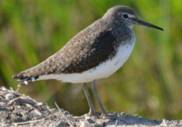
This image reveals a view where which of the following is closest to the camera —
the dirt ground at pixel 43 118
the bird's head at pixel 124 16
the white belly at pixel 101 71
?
the dirt ground at pixel 43 118

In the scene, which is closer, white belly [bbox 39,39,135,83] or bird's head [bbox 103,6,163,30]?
white belly [bbox 39,39,135,83]

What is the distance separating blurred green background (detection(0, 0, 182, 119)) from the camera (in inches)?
468

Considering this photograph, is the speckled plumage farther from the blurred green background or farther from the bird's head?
the blurred green background

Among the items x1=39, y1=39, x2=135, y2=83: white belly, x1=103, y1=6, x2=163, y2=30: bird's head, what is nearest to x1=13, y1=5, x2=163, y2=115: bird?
x1=39, y1=39, x2=135, y2=83: white belly

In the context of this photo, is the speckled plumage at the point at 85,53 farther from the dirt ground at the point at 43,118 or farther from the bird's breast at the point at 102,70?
the dirt ground at the point at 43,118

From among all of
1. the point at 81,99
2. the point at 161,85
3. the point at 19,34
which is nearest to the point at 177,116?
the point at 161,85

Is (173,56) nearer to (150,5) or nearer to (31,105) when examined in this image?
(150,5)

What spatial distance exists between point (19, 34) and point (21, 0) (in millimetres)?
455

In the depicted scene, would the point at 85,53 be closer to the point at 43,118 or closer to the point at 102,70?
the point at 102,70

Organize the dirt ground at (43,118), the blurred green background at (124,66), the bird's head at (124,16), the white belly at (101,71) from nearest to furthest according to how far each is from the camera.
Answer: the dirt ground at (43,118) → the white belly at (101,71) → the bird's head at (124,16) → the blurred green background at (124,66)

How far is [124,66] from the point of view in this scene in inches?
476

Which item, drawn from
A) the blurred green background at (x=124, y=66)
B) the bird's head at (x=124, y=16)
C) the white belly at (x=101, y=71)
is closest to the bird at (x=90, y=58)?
the white belly at (x=101, y=71)

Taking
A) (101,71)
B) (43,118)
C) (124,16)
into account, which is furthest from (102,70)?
(124,16)

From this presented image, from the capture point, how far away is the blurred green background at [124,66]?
11898mm
